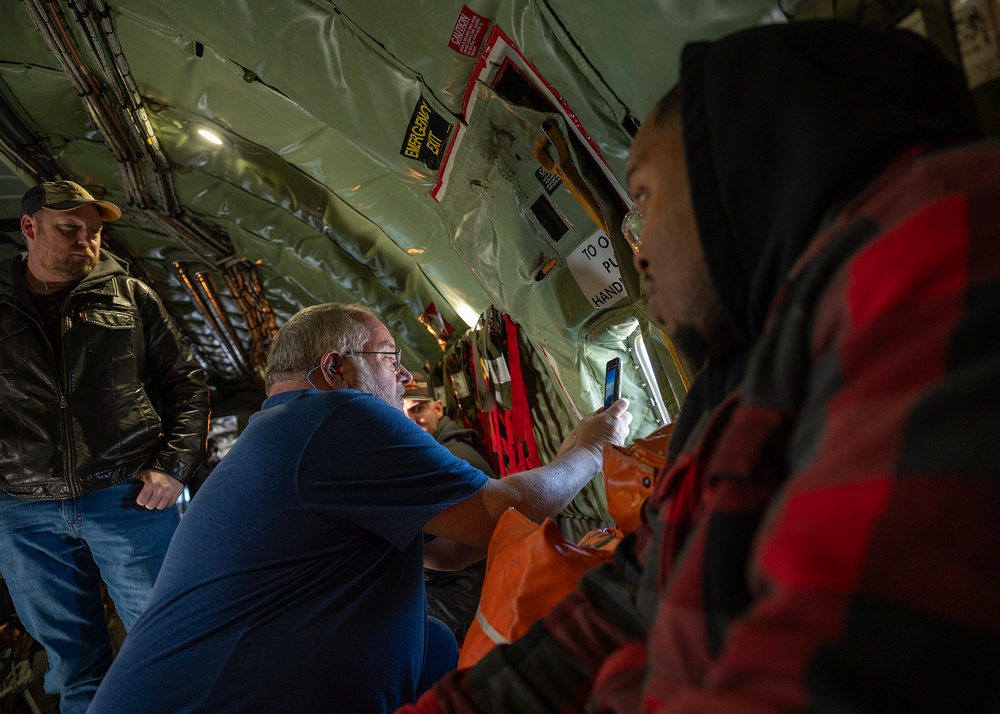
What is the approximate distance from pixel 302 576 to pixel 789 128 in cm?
120

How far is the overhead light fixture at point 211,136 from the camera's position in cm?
295

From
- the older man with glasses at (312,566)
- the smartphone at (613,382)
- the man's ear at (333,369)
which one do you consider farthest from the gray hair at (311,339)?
the smartphone at (613,382)

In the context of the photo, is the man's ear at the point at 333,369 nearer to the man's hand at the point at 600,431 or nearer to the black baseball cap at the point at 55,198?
the man's hand at the point at 600,431

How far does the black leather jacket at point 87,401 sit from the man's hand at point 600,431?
5.24 feet

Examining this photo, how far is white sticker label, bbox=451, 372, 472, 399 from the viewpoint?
3.40m

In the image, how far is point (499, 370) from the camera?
2.78 m

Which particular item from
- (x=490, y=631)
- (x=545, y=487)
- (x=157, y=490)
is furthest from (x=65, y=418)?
(x=490, y=631)

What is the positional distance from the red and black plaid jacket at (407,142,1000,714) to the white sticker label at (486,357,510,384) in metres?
2.25

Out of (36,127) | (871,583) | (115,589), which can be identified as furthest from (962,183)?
(36,127)

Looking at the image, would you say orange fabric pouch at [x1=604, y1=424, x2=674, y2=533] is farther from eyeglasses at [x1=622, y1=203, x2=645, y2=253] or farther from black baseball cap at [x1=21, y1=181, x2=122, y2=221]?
black baseball cap at [x1=21, y1=181, x2=122, y2=221]

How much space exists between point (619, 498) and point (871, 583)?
76 cm

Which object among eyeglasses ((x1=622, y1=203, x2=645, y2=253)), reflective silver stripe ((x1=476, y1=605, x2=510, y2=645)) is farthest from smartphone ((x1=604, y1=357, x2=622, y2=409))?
reflective silver stripe ((x1=476, y1=605, x2=510, y2=645))

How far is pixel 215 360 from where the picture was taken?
18.4 ft

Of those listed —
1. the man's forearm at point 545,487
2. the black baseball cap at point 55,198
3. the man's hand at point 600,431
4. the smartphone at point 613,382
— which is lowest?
the man's forearm at point 545,487
